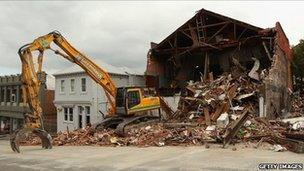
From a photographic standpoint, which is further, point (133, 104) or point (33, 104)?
point (133, 104)

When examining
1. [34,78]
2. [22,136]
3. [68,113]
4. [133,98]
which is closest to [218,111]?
[133,98]

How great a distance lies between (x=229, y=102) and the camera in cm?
2428

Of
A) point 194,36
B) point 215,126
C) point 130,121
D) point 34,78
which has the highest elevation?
point 194,36

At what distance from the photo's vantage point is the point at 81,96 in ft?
129

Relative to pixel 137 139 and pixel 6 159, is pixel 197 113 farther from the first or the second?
pixel 6 159

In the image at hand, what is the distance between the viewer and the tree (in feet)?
153

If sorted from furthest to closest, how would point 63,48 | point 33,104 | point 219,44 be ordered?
point 219,44, point 63,48, point 33,104

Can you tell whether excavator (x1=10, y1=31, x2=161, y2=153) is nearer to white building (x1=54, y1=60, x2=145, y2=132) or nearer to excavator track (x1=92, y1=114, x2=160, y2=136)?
excavator track (x1=92, y1=114, x2=160, y2=136)

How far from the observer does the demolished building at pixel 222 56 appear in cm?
2819

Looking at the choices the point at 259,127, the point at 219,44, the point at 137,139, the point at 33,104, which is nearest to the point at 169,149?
the point at 137,139

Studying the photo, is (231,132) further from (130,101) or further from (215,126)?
(130,101)

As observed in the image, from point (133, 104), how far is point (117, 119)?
1.38 metres

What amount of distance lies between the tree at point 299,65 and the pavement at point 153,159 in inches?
1256

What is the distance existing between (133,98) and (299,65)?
28.1 meters
